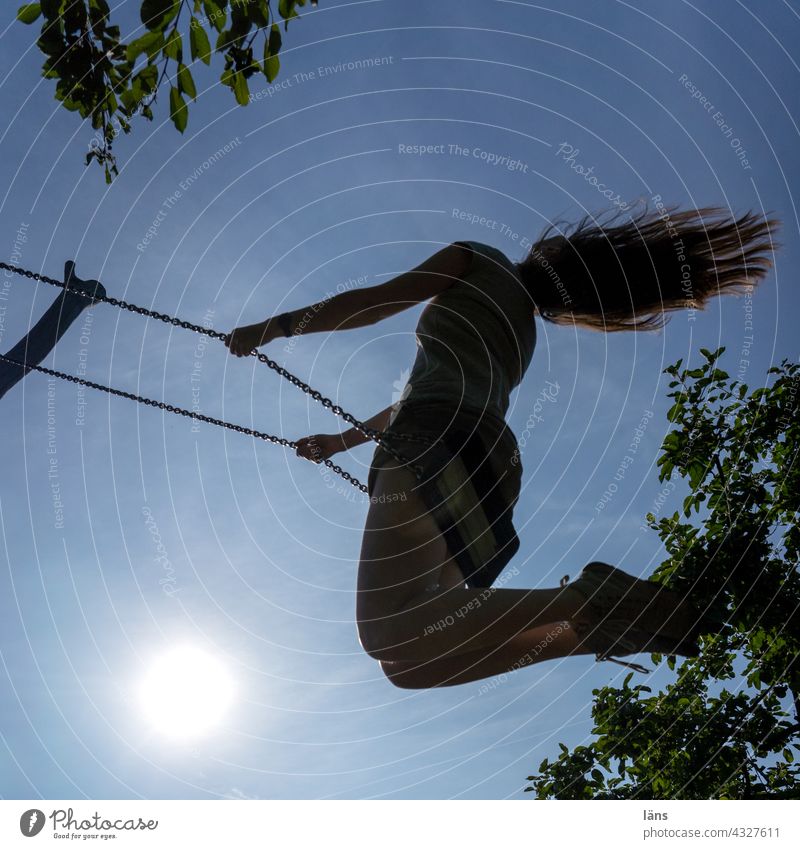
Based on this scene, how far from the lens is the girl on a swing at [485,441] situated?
1570 mm

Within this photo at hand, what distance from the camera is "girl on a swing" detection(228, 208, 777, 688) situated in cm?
157

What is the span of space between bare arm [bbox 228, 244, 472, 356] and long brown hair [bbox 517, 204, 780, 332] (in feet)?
1.04

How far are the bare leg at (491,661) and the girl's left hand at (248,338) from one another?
2.86 ft

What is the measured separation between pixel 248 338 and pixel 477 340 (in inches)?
24.9

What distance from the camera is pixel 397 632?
155 centimetres

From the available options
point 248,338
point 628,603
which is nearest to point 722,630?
point 628,603

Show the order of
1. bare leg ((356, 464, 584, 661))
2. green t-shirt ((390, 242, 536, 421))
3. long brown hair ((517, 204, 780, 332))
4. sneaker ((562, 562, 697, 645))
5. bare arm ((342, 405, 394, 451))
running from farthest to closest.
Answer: bare arm ((342, 405, 394, 451)), long brown hair ((517, 204, 780, 332)), green t-shirt ((390, 242, 536, 421)), sneaker ((562, 562, 697, 645)), bare leg ((356, 464, 584, 661))

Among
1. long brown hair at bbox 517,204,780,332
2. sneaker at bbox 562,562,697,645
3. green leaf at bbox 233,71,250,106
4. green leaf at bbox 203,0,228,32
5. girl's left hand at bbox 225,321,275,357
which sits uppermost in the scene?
green leaf at bbox 203,0,228,32

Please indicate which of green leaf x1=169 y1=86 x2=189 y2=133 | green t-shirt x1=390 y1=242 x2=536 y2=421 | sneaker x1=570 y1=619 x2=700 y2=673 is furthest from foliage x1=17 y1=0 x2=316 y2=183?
sneaker x1=570 y1=619 x2=700 y2=673
